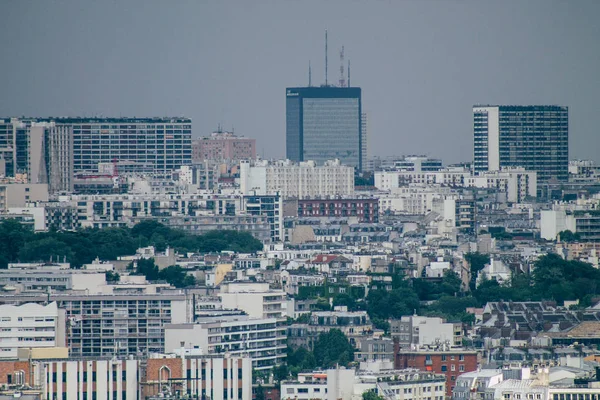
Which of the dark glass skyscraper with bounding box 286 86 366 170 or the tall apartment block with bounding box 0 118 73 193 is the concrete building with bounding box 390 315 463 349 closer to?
the tall apartment block with bounding box 0 118 73 193

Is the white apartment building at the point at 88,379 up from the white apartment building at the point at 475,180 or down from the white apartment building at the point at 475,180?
down

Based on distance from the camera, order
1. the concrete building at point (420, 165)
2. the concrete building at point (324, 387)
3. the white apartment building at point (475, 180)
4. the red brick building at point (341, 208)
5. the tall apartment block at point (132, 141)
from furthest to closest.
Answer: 1. the concrete building at point (420, 165)
2. the white apartment building at point (475, 180)
3. the tall apartment block at point (132, 141)
4. the red brick building at point (341, 208)
5. the concrete building at point (324, 387)

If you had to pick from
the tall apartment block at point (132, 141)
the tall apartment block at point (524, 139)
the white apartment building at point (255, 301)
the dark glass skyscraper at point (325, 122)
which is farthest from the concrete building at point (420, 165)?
the white apartment building at point (255, 301)

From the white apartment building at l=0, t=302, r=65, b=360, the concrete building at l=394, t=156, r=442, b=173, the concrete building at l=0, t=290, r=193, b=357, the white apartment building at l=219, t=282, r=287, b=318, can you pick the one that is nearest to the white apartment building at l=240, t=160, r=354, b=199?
the concrete building at l=394, t=156, r=442, b=173

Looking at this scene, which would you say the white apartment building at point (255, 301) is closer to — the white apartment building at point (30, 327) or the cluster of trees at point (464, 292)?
the cluster of trees at point (464, 292)

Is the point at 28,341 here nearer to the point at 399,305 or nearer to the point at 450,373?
the point at 450,373

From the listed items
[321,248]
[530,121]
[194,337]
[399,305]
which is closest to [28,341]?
[194,337]
